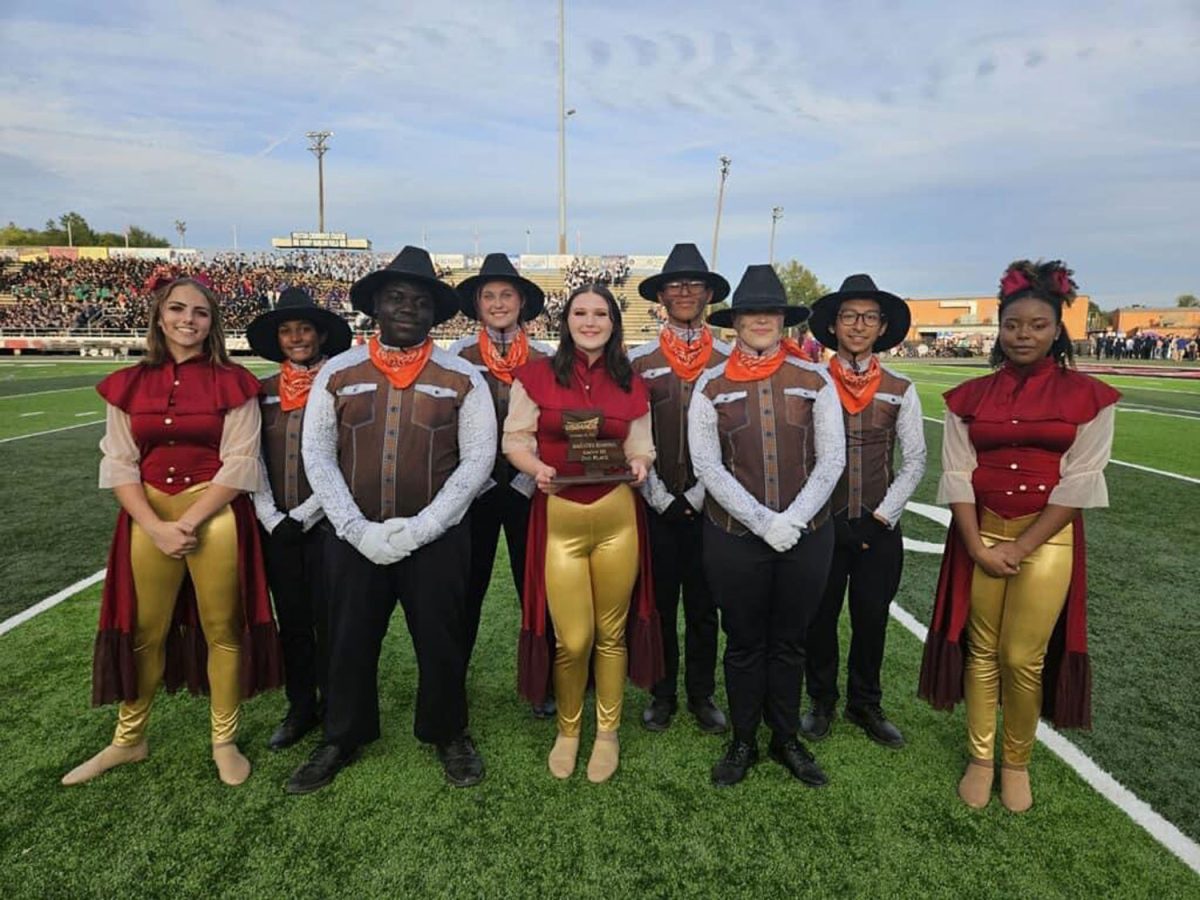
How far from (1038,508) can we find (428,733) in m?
2.63

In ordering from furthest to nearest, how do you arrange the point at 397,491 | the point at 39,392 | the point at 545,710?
1. the point at 39,392
2. the point at 545,710
3. the point at 397,491

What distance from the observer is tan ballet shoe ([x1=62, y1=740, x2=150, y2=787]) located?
9.84 feet

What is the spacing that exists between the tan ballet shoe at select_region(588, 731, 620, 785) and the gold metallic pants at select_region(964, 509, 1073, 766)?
148 centimetres

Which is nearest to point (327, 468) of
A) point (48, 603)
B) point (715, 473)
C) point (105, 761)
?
point (715, 473)

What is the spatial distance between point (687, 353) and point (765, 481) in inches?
34.7

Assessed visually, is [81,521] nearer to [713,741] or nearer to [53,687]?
[53,687]

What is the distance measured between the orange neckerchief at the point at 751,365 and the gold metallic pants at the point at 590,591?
0.66 m

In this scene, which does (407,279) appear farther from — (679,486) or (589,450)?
(679,486)

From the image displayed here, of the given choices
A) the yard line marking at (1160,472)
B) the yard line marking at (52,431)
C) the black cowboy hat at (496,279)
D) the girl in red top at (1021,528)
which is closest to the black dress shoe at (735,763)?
the girl in red top at (1021,528)

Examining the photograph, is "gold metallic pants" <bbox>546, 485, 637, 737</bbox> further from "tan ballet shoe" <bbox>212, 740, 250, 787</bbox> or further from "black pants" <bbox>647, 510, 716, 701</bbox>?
"tan ballet shoe" <bbox>212, 740, 250, 787</bbox>

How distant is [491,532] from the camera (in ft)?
11.8

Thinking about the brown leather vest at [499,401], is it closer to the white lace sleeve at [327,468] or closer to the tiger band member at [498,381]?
the tiger band member at [498,381]

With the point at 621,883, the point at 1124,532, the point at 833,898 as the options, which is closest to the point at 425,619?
the point at 621,883

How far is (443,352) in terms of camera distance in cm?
304
